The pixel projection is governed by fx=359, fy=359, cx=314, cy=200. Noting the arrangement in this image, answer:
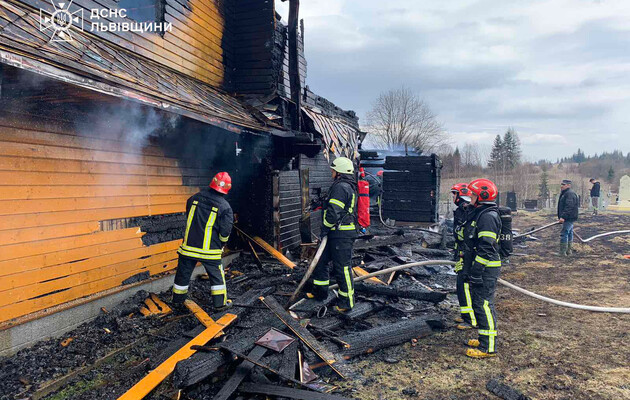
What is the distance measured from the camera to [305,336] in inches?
171

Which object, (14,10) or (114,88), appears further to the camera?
(14,10)

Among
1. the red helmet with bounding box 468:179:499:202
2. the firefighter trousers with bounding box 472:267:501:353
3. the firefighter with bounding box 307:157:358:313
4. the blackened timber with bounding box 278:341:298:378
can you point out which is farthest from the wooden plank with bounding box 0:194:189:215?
the firefighter trousers with bounding box 472:267:501:353

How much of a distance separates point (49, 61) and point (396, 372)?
476 centimetres

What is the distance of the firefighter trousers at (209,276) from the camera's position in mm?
5273

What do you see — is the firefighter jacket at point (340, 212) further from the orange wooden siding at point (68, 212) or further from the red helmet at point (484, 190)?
the orange wooden siding at point (68, 212)

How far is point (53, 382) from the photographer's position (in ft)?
12.1

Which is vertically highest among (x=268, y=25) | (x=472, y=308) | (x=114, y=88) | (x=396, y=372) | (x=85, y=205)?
(x=268, y=25)

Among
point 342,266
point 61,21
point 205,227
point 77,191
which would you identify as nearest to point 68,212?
point 77,191

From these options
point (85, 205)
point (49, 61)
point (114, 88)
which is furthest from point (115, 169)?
point (49, 61)

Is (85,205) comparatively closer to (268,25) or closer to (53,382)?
(53,382)

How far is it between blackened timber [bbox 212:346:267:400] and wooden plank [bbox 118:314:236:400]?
0.67 metres

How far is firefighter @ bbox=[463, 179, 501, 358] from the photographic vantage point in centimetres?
445

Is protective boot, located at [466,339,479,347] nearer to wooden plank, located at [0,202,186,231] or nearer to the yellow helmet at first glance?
the yellow helmet

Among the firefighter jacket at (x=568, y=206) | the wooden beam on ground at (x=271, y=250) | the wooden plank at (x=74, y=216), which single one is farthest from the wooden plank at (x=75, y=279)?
the firefighter jacket at (x=568, y=206)
